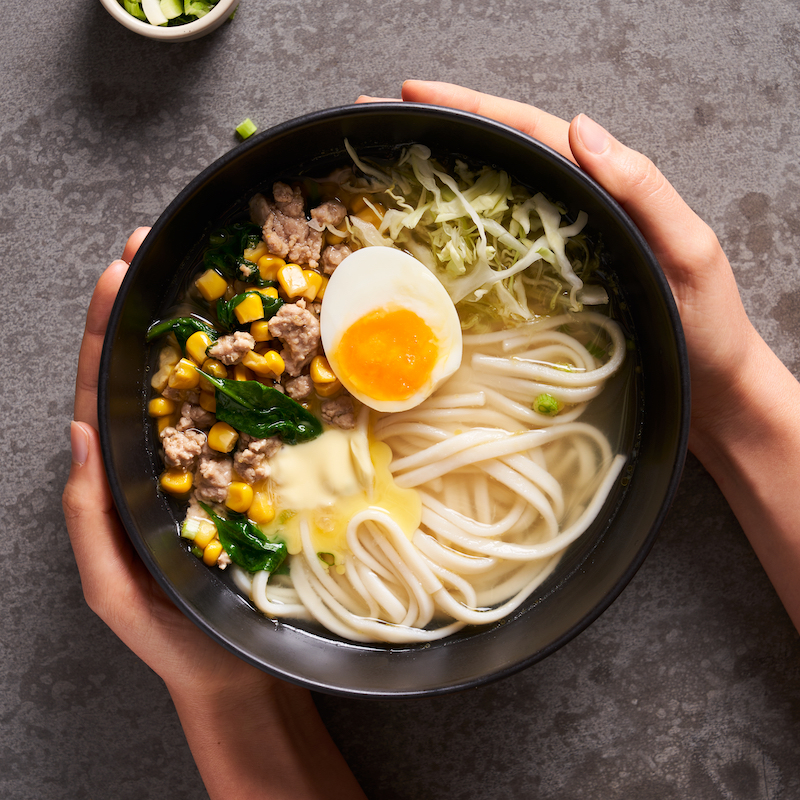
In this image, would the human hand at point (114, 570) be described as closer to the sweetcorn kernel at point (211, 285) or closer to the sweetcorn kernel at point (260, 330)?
the sweetcorn kernel at point (211, 285)

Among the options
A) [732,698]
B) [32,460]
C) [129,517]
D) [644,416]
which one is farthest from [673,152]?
[32,460]

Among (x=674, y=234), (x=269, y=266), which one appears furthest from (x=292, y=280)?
(x=674, y=234)

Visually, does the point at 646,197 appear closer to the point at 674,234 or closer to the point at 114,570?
the point at 674,234

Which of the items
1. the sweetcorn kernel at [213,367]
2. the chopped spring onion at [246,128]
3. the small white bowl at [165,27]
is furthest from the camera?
the chopped spring onion at [246,128]

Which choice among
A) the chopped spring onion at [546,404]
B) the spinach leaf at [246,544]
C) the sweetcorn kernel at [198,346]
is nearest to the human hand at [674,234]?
the chopped spring onion at [546,404]

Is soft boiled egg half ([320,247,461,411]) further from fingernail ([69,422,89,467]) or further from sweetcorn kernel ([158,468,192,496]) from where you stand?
fingernail ([69,422,89,467])
